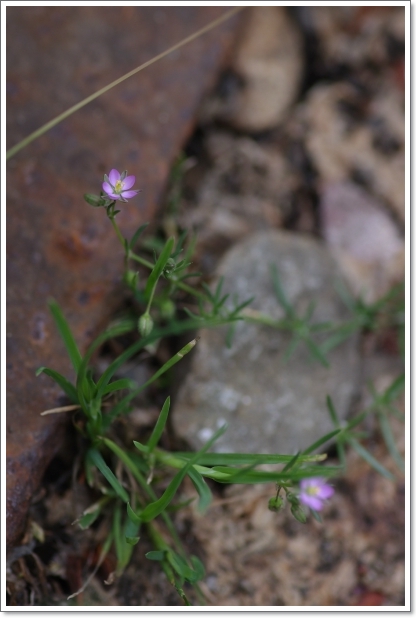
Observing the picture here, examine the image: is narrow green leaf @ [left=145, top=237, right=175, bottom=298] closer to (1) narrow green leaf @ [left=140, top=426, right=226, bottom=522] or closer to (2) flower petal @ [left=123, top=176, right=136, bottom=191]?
(2) flower petal @ [left=123, top=176, right=136, bottom=191]

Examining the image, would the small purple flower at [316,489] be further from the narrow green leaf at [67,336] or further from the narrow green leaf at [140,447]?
the narrow green leaf at [67,336]

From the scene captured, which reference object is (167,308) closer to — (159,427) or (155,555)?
(159,427)

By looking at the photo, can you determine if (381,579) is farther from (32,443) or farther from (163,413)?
(32,443)

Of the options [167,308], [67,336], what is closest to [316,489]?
[167,308]

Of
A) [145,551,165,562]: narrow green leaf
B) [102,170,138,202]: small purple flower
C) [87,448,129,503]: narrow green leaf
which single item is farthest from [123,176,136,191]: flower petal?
[145,551,165,562]: narrow green leaf

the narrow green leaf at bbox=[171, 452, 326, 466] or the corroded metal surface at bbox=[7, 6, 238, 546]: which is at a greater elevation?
the corroded metal surface at bbox=[7, 6, 238, 546]

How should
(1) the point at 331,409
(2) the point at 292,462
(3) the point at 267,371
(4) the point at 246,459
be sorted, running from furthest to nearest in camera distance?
(3) the point at 267,371 → (1) the point at 331,409 → (4) the point at 246,459 → (2) the point at 292,462
